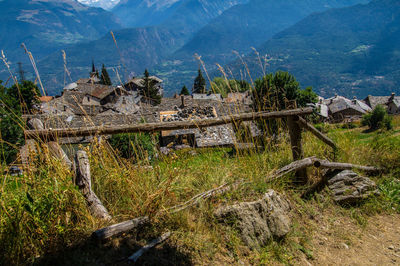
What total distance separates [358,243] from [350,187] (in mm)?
1010

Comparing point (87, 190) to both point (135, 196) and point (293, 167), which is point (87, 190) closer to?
point (135, 196)

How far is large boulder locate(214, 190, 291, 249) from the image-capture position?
8.95ft

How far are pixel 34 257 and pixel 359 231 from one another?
369 centimetres

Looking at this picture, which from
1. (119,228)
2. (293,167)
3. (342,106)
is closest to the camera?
(119,228)

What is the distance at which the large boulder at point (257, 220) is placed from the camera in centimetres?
273

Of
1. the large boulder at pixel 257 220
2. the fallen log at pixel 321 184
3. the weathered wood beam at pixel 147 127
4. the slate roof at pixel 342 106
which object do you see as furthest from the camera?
the slate roof at pixel 342 106

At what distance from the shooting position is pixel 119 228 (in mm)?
2197

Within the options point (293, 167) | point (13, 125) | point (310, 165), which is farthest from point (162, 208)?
point (13, 125)

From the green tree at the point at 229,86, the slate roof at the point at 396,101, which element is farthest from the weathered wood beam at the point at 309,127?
the slate roof at the point at 396,101

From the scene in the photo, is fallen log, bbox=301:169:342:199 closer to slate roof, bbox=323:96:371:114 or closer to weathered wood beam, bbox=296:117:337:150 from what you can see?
weathered wood beam, bbox=296:117:337:150

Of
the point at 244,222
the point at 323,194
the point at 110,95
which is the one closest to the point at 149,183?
the point at 244,222

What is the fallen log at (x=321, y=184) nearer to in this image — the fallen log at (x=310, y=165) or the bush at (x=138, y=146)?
the fallen log at (x=310, y=165)

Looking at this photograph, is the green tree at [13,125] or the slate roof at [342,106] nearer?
the green tree at [13,125]

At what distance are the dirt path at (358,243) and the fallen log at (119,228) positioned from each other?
1.87 metres
